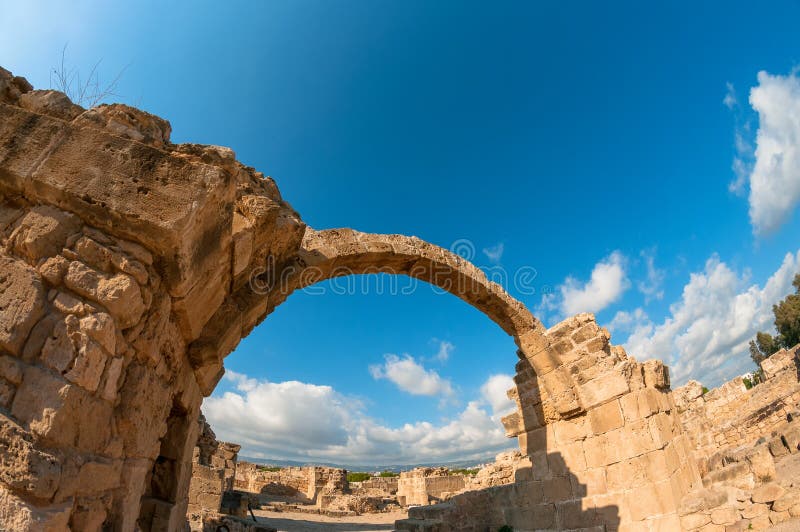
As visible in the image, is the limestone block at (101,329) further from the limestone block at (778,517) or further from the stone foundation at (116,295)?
the limestone block at (778,517)

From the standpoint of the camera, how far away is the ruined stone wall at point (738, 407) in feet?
36.2

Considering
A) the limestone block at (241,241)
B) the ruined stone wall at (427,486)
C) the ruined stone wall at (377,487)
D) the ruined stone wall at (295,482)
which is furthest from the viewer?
the ruined stone wall at (377,487)

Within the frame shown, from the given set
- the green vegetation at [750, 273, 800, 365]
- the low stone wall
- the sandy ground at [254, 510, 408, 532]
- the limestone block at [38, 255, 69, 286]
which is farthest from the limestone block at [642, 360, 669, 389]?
the green vegetation at [750, 273, 800, 365]

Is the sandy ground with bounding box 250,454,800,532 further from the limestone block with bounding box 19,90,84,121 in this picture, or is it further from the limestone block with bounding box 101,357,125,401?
the limestone block with bounding box 19,90,84,121

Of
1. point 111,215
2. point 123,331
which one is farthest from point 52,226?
point 123,331

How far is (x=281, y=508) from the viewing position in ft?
52.2

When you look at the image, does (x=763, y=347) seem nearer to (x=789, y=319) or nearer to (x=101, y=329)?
(x=789, y=319)

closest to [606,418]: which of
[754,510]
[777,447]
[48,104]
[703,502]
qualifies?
[703,502]

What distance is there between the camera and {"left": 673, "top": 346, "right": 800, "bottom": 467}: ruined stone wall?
11047 mm

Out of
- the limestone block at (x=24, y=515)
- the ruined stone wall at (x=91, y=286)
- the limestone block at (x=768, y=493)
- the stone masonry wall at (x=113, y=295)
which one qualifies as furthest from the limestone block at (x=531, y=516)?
the limestone block at (x=24, y=515)

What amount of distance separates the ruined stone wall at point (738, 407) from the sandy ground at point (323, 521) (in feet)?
32.7

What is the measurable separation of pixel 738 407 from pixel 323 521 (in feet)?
48.0

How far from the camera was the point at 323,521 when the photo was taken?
14.3 meters

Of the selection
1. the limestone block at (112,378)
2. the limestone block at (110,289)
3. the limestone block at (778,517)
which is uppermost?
the limestone block at (110,289)
